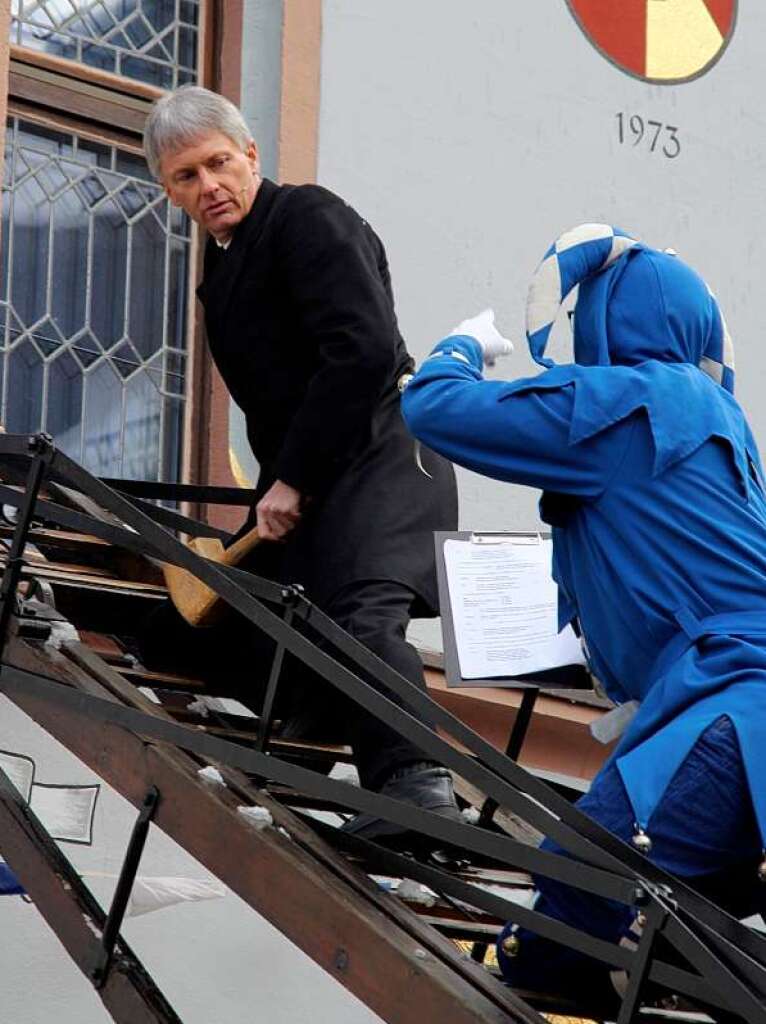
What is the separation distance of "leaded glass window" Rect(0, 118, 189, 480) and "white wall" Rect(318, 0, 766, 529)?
2.04 feet

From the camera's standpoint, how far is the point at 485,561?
4809 millimetres

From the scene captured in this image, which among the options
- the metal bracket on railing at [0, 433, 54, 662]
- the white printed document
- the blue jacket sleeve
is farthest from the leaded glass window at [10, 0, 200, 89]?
the blue jacket sleeve

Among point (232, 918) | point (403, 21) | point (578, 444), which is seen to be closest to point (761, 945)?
point (578, 444)

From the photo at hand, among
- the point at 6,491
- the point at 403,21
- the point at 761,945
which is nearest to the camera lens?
the point at 761,945

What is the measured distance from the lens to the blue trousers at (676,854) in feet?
12.4

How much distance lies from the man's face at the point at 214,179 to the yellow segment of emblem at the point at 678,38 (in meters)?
3.69

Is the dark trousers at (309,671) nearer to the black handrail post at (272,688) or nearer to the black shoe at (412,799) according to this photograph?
the black shoe at (412,799)

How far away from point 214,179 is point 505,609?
3.81 feet

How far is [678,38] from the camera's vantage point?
8750 millimetres

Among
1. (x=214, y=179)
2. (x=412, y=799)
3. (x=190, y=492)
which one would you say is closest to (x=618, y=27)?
(x=190, y=492)

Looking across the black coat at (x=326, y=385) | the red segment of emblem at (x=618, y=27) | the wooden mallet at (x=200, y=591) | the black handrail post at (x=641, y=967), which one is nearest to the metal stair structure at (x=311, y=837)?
the black handrail post at (x=641, y=967)

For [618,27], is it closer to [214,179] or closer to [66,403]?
[66,403]

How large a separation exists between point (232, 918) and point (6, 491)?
2014 millimetres

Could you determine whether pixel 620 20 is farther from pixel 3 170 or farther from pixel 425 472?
pixel 425 472
